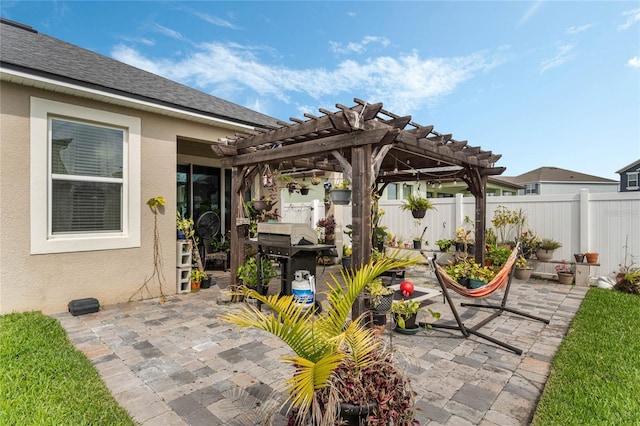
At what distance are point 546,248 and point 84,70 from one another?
9365 millimetres

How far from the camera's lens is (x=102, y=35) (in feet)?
26.7

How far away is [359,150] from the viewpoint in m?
3.73

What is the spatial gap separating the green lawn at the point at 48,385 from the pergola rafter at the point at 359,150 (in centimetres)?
252

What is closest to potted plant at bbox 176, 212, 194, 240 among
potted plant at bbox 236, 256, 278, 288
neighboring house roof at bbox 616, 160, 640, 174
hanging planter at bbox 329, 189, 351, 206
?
potted plant at bbox 236, 256, 278, 288

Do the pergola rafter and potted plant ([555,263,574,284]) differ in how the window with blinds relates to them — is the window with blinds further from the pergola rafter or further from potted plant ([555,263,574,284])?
potted plant ([555,263,574,284])

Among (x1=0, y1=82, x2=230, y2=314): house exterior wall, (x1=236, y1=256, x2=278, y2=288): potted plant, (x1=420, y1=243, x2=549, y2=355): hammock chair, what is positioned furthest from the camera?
(x1=236, y1=256, x2=278, y2=288): potted plant

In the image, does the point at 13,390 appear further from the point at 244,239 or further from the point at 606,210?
the point at 606,210

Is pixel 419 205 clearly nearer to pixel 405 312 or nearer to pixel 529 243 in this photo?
pixel 529 243

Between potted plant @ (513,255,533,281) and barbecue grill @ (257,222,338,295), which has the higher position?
barbecue grill @ (257,222,338,295)

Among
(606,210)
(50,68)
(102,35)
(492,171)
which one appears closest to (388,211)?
(492,171)

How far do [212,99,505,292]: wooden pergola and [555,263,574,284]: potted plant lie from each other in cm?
170

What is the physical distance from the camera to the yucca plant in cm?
150

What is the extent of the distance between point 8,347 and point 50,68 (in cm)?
351

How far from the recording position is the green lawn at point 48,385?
2156 millimetres
